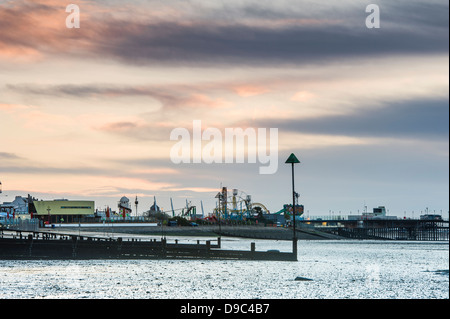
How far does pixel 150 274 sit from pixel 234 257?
15.7m

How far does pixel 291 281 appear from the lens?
6681 centimetres

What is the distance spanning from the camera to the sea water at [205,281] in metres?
54.6

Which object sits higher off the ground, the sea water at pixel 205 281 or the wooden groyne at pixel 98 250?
the wooden groyne at pixel 98 250

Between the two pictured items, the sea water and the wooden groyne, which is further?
the wooden groyne

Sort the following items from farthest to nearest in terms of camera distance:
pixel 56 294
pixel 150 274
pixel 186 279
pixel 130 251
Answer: pixel 130 251, pixel 150 274, pixel 186 279, pixel 56 294

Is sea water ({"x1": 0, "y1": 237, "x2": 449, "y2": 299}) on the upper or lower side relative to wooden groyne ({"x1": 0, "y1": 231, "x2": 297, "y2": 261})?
lower

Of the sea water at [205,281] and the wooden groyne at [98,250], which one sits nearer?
the sea water at [205,281]

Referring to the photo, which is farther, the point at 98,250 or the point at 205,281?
the point at 98,250

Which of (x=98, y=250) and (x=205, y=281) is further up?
(x=98, y=250)

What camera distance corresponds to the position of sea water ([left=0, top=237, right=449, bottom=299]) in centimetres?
5462

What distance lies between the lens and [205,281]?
64.6 m
